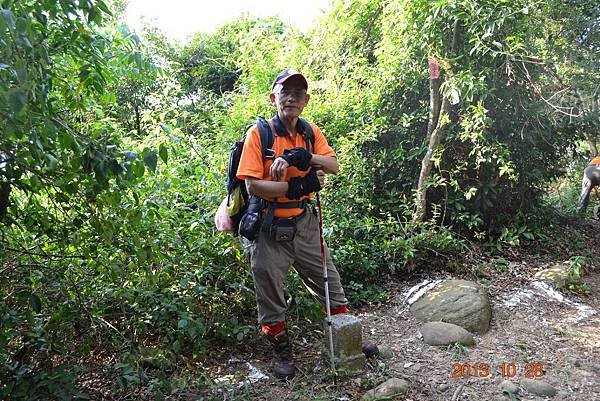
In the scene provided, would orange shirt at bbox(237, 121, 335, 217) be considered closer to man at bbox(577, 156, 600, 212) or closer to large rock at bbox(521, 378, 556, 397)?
large rock at bbox(521, 378, 556, 397)

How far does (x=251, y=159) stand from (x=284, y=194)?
30 centimetres

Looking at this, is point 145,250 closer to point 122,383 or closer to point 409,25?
point 122,383

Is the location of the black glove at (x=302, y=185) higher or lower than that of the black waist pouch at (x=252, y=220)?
higher

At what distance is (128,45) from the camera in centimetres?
344

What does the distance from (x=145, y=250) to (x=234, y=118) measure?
394 cm

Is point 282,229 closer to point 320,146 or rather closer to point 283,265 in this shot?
point 283,265

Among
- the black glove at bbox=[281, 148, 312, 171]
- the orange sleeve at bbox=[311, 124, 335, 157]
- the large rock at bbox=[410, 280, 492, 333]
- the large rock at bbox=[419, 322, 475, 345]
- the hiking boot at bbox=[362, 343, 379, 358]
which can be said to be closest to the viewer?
the black glove at bbox=[281, 148, 312, 171]

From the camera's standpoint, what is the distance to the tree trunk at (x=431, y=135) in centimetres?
542

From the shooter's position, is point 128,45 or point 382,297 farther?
point 382,297

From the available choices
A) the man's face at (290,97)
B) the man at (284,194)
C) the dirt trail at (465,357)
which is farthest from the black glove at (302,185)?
the dirt trail at (465,357)

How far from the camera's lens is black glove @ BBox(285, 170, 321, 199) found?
3.10 metres

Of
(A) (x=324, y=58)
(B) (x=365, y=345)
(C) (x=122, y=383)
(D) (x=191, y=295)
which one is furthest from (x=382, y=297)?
(A) (x=324, y=58)

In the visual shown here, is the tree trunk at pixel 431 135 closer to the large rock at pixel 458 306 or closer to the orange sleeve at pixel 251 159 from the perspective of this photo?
the large rock at pixel 458 306

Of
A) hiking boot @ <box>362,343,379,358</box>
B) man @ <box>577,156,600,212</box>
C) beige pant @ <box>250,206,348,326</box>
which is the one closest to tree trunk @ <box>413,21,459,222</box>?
hiking boot @ <box>362,343,379,358</box>
